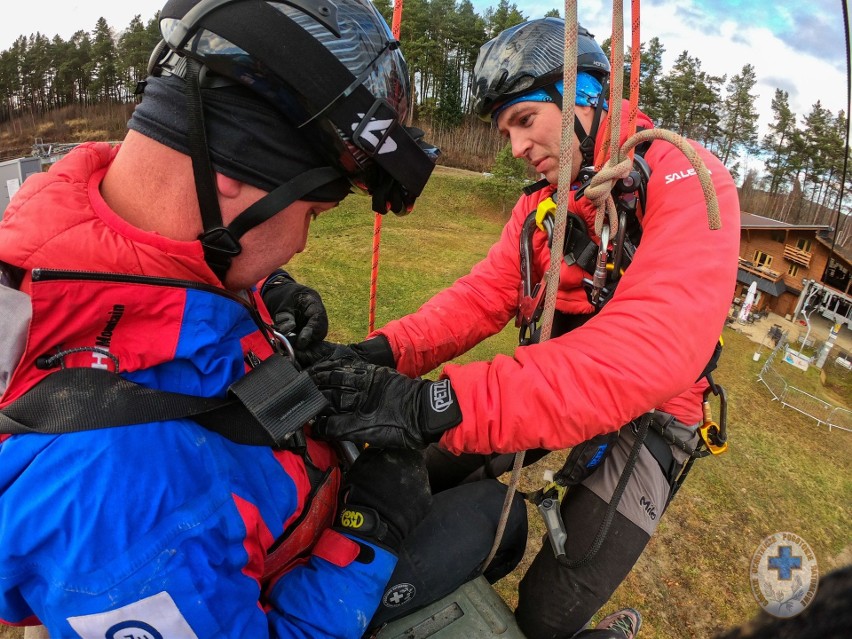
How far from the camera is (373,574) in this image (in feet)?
5.92

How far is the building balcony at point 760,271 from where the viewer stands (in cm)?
2533

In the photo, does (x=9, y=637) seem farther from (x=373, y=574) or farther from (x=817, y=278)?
(x=817, y=278)

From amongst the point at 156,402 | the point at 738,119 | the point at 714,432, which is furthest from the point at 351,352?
the point at 738,119

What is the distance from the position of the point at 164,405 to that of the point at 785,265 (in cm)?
3140

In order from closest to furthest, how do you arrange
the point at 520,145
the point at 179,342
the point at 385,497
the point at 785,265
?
the point at 179,342
the point at 385,497
the point at 520,145
the point at 785,265

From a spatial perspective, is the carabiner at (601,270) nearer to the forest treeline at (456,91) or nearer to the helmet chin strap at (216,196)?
the helmet chin strap at (216,196)

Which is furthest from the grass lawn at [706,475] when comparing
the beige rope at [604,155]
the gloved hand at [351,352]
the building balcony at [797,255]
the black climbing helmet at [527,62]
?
the building balcony at [797,255]

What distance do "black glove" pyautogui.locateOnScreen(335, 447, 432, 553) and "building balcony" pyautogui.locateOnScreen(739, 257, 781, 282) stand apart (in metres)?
28.6

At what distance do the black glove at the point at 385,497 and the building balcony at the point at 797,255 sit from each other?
98.4ft

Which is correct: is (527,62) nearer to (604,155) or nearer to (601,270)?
(604,155)

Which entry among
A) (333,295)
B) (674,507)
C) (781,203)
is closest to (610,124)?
(674,507)

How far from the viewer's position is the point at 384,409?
203 cm

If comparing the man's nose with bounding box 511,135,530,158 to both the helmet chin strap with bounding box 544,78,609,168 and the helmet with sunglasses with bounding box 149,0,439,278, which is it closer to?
the helmet chin strap with bounding box 544,78,609,168

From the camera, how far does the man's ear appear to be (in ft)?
4.94
